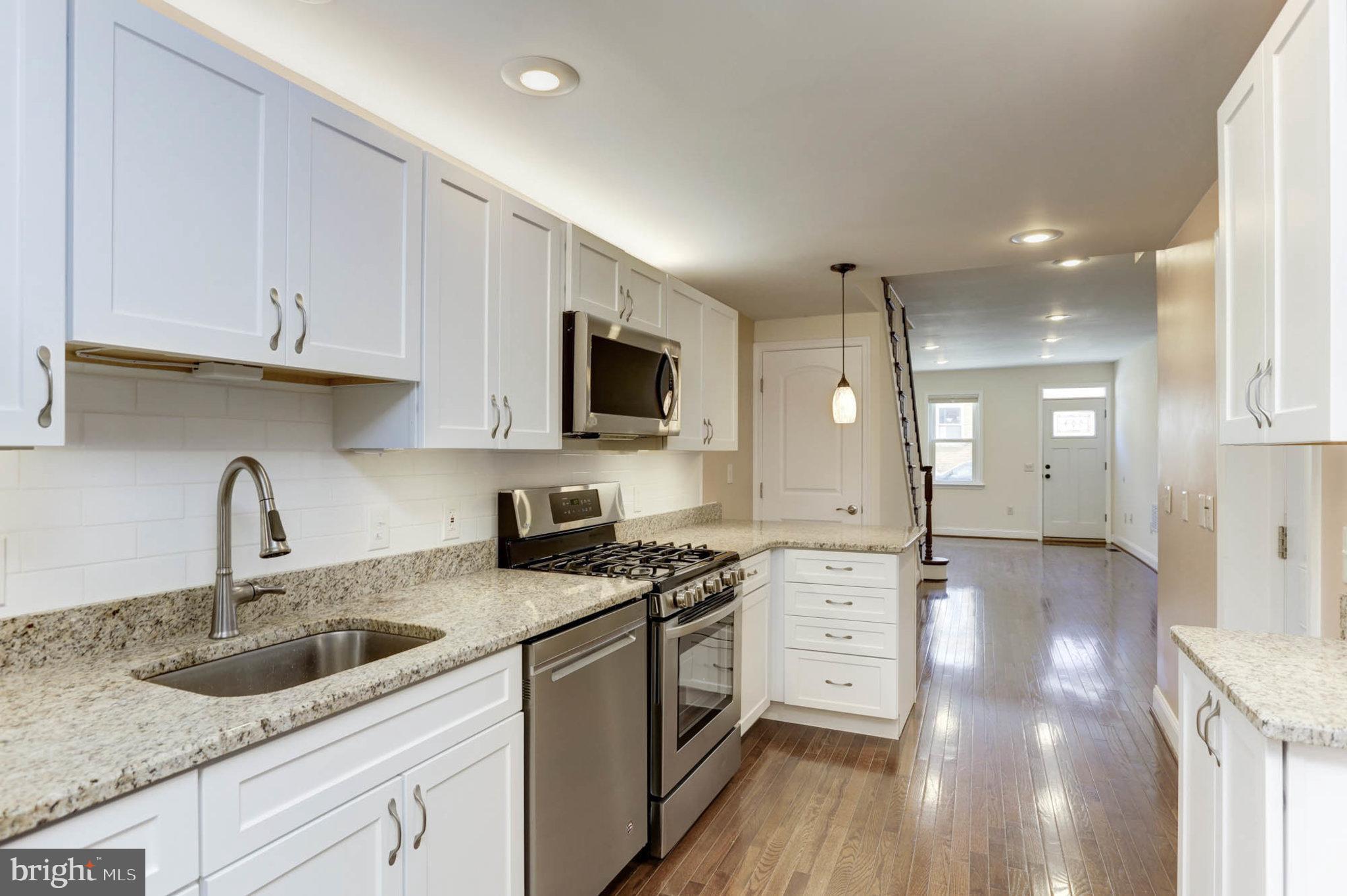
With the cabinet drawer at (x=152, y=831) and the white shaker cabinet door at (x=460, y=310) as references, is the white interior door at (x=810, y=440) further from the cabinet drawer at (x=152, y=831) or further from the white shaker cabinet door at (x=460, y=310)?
the cabinet drawer at (x=152, y=831)

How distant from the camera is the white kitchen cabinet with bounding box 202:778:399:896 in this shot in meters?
1.13

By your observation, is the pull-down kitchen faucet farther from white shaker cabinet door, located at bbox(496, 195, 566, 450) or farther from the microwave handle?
the microwave handle

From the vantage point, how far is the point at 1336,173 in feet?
3.80

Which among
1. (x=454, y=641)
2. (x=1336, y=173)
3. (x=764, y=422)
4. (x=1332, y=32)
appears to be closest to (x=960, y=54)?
(x=1332, y=32)

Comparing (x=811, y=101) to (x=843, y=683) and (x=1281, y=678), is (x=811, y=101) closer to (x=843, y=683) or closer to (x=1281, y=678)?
(x=1281, y=678)

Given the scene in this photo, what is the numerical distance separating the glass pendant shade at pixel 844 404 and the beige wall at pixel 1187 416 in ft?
5.28

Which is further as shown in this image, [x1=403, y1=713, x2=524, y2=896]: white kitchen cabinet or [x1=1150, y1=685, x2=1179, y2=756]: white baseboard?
[x1=1150, y1=685, x2=1179, y2=756]: white baseboard

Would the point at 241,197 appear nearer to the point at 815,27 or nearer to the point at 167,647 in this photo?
the point at 167,647

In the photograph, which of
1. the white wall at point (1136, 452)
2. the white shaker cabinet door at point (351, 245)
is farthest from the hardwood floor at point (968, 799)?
the white wall at point (1136, 452)

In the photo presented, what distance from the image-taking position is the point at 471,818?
1.60m

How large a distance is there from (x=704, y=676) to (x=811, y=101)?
6.62ft

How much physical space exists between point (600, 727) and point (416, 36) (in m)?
1.93

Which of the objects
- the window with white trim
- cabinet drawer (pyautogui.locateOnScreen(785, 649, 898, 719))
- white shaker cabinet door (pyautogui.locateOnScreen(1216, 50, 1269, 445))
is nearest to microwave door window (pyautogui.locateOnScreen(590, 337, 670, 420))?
cabinet drawer (pyautogui.locateOnScreen(785, 649, 898, 719))

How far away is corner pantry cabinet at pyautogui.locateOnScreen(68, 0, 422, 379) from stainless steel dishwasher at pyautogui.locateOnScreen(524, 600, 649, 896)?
0.90 m
